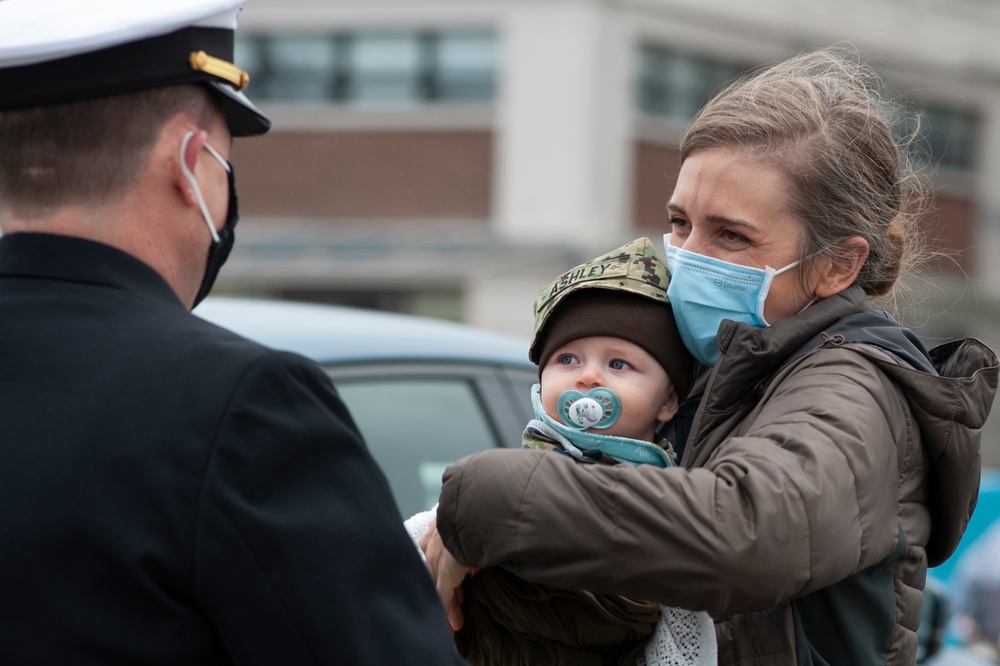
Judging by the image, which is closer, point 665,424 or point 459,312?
point 665,424

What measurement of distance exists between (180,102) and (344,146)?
1831 centimetres

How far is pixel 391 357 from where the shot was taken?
12.0 feet

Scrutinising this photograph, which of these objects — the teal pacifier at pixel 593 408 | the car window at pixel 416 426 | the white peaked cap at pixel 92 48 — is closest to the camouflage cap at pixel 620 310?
the teal pacifier at pixel 593 408

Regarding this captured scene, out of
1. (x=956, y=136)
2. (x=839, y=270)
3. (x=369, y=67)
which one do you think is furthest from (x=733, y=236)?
(x=956, y=136)

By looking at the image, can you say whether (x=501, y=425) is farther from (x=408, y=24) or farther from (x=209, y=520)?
(x=408, y=24)

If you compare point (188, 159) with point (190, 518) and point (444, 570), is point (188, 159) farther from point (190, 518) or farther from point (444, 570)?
point (444, 570)

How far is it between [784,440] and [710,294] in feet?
1.35

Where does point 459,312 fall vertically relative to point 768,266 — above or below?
below

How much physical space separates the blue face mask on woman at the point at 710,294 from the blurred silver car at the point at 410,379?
1.41 m

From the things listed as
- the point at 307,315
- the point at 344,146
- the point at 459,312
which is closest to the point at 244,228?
the point at 344,146

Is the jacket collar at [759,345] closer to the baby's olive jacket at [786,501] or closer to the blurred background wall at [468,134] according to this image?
the baby's olive jacket at [786,501]

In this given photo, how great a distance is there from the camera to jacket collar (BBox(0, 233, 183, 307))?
162cm

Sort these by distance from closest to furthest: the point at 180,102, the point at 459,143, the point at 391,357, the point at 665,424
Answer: the point at 180,102 → the point at 665,424 → the point at 391,357 → the point at 459,143

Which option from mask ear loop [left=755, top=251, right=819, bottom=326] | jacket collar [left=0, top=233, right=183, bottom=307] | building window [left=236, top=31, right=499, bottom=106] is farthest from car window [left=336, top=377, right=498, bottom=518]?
building window [left=236, top=31, right=499, bottom=106]
